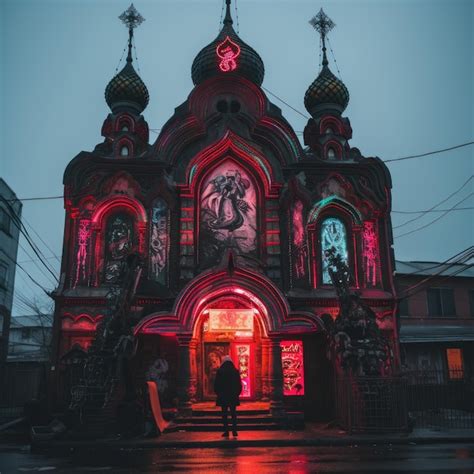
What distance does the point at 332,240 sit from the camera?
61.0ft

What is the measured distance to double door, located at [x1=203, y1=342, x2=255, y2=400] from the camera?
17125 mm

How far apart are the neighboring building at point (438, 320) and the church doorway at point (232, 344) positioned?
41.7 ft

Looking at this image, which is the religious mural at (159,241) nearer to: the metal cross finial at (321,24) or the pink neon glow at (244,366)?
the pink neon glow at (244,366)

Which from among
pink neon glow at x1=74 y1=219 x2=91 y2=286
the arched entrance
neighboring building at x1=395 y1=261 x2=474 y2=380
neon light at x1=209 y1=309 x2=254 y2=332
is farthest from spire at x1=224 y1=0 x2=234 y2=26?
neighboring building at x1=395 y1=261 x2=474 y2=380

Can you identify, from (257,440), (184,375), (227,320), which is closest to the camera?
(257,440)

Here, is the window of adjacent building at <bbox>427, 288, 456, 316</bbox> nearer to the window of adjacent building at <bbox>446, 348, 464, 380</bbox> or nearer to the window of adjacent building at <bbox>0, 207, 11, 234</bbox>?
the window of adjacent building at <bbox>446, 348, 464, 380</bbox>

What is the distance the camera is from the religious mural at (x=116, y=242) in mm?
17719

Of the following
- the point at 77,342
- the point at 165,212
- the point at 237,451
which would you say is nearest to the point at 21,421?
the point at 77,342

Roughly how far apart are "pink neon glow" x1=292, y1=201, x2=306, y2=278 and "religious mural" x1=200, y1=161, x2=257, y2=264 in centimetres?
150

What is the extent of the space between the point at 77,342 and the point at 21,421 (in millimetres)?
3097

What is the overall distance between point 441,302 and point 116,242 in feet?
72.2

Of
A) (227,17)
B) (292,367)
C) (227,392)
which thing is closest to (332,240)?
(292,367)

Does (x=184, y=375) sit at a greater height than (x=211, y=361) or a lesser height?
lesser

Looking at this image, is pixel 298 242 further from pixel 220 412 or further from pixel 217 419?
pixel 217 419
